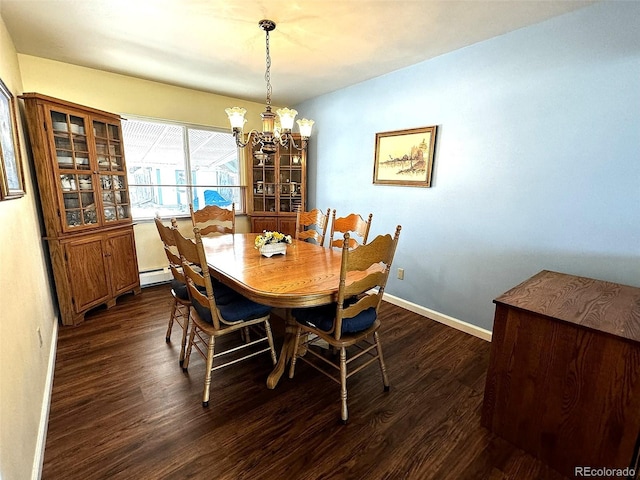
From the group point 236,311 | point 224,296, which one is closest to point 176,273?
point 224,296

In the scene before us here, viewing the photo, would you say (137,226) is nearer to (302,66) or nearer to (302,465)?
(302,66)

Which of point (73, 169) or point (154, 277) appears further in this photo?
A: point (154, 277)

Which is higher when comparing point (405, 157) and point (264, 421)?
point (405, 157)

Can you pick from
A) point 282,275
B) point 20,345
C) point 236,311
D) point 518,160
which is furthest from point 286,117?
point 20,345

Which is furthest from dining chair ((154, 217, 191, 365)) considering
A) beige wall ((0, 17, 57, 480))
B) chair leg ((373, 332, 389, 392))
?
chair leg ((373, 332, 389, 392))

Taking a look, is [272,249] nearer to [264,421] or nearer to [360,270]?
[360,270]

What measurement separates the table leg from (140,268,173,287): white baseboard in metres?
2.46

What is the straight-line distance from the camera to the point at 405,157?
9.84 ft

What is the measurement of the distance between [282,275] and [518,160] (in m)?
1.98

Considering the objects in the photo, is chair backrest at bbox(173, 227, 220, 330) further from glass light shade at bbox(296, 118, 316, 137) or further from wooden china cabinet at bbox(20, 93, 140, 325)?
wooden china cabinet at bbox(20, 93, 140, 325)

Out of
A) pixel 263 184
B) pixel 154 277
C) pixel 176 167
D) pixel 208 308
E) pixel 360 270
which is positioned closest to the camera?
pixel 360 270

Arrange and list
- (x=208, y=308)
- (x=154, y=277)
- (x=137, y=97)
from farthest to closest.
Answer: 1. (x=154, y=277)
2. (x=137, y=97)
3. (x=208, y=308)

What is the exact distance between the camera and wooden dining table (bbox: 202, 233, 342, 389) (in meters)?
1.55

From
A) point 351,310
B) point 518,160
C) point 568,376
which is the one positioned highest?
point 518,160
